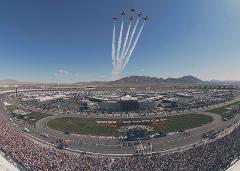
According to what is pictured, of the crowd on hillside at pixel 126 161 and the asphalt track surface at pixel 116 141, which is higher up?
the crowd on hillside at pixel 126 161

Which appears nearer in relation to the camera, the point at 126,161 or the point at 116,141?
the point at 126,161

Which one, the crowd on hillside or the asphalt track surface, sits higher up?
the crowd on hillside

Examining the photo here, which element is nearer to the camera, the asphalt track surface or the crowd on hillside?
the crowd on hillside

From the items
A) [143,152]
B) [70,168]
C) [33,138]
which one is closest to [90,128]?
[33,138]

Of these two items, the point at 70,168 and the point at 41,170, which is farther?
the point at 70,168

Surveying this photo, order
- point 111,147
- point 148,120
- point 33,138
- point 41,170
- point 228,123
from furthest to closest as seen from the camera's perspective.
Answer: point 148,120 → point 228,123 → point 33,138 → point 111,147 → point 41,170

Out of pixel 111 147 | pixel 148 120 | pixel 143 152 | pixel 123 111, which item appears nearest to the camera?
pixel 143 152

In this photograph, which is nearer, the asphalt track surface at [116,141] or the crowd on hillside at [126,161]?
the crowd on hillside at [126,161]

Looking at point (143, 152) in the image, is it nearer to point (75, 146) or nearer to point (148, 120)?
point (75, 146)

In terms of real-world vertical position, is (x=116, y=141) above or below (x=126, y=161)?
below
